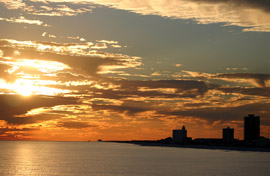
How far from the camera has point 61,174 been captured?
129 metres

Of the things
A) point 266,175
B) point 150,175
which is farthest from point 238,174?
point 150,175

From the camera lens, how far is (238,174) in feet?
453

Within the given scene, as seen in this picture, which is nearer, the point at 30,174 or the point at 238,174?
the point at 30,174

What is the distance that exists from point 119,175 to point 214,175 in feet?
103

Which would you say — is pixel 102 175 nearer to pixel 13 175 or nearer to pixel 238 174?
Result: pixel 13 175

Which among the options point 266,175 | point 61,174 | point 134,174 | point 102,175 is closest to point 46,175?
point 61,174

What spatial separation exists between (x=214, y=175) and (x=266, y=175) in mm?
19482

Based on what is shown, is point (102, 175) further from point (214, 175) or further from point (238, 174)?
point (238, 174)

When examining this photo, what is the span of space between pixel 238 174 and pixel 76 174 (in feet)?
183

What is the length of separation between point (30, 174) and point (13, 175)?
5.57 metres

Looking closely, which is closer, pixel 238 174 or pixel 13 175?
pixel 13 175

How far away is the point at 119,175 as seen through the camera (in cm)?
12900

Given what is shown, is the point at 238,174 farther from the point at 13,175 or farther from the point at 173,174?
the point at 13,175

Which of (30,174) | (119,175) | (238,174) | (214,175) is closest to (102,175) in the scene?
(119,175)
